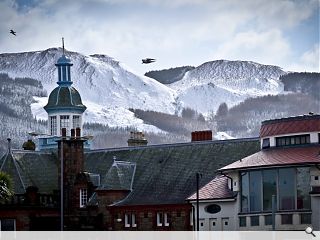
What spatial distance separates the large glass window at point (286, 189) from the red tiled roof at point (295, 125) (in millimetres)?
3168

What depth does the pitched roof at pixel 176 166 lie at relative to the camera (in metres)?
86.2

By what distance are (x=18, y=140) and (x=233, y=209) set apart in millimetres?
114223

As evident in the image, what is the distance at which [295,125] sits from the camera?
74438 millimetres

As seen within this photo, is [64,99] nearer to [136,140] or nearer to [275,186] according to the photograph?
[136,140]

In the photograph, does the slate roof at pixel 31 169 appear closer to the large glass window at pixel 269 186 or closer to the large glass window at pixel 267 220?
the large glass window at pixel 269 186

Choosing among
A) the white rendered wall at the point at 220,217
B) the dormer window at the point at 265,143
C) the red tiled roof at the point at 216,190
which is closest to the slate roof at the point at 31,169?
the red tiled roof at the point at 216,190

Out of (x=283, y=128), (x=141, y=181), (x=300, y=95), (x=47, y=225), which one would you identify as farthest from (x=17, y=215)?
(x=300, y=95)

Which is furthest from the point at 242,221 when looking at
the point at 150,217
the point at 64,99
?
the point at 64,99

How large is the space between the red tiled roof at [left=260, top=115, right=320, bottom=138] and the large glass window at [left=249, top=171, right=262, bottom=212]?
3146 mm

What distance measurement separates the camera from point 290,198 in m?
72.3

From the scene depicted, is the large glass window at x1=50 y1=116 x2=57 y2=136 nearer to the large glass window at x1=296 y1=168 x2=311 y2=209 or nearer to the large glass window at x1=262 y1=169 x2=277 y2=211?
the large glass window at x1=262 y1=169 x2=277 y2=211

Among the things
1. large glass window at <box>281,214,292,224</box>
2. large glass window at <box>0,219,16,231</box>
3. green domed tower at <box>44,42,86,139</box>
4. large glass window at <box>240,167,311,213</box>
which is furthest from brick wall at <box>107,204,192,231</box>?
green domed tower at <box>44,42,86,139</box>

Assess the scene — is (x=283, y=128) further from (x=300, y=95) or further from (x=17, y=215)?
(x=300, y=95)

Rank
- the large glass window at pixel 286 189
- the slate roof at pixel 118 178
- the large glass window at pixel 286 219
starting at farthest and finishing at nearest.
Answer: the slate roof at pixel 118 178, the large glass window at pixel 286 189, the large glass window at pixel 286 219
